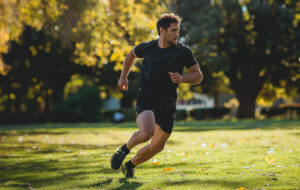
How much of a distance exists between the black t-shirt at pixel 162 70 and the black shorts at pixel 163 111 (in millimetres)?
63

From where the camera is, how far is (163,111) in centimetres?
522

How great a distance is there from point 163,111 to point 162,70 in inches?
20.1

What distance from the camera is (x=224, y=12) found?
32.6 meters

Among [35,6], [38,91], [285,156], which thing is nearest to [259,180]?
[285,156]

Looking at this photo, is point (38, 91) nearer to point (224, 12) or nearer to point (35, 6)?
point (224, 12)

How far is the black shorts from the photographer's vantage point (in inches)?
205

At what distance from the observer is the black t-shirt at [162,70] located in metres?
5.16

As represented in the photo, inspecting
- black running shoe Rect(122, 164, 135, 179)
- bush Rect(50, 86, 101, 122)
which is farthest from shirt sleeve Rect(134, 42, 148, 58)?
bush Rect(50, 86, 101, 122)

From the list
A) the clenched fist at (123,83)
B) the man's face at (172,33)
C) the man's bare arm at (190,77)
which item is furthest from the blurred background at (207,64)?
the man's face at (172,33)

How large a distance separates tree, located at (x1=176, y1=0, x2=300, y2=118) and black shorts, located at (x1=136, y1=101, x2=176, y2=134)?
26031 mm

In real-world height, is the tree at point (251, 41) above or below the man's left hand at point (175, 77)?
above

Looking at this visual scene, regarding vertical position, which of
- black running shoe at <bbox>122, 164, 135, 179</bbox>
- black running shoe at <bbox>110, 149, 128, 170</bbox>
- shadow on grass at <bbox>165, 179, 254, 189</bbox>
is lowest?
shadow on grass at <bbox>165, 179, 254, 189</bbox>

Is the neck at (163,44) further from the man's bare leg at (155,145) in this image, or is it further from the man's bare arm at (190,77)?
the man's bare leg at (155,145)

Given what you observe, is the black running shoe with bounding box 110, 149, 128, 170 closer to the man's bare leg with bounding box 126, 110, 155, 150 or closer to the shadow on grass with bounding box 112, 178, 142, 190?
the shadow on grass with bounding box 112, 178, 142, 190
